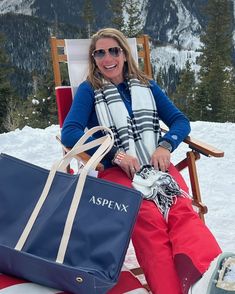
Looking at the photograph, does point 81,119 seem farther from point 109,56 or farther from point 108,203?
point 108,203

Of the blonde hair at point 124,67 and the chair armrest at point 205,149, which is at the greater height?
the blonde hair at point 124,67

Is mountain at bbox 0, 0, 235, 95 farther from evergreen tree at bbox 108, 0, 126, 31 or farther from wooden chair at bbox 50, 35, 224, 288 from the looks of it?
wooden chair at bbox 50, 35, 224, 288

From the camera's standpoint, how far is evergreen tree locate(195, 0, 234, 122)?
22164 millimetres

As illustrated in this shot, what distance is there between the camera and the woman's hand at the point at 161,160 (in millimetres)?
2260

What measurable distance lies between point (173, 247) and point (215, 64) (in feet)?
76.7

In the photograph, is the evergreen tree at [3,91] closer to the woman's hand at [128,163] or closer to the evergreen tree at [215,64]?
the evergreen tree at [215,64]

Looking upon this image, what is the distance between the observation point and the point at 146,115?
2459 mm

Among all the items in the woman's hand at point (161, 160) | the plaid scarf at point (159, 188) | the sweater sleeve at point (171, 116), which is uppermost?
the sweater sleeve at point (171, 116)

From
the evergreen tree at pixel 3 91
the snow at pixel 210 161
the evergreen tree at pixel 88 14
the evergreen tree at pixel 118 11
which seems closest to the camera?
the snow at pixel 210 161

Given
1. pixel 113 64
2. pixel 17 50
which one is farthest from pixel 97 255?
pixel 17 50

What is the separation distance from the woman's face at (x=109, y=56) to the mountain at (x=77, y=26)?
2669 inches

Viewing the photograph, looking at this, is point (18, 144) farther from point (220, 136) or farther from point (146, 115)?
point (146, 115)

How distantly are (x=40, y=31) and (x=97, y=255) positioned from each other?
7945 cm

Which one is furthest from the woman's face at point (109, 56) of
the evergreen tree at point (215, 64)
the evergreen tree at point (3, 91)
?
the evergreen tree at point (215, 64)
